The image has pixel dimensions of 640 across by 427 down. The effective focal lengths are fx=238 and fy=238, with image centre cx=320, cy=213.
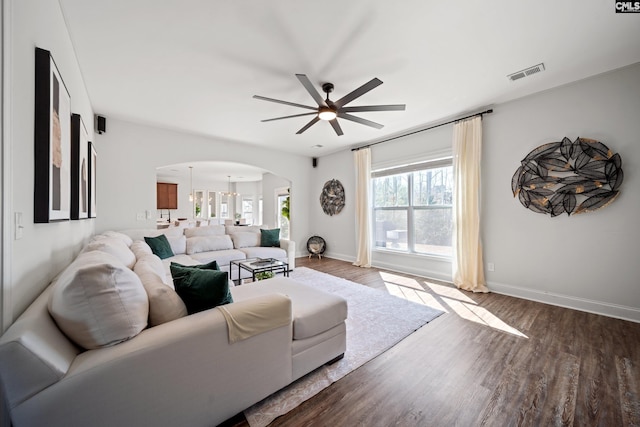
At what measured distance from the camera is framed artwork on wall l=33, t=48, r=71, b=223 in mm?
1284

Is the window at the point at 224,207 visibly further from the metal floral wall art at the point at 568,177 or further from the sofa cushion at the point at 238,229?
the metal floral wall art at the point at 568,177

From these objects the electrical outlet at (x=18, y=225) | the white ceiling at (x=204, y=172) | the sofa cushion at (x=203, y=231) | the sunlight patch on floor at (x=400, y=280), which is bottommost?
the sunlight patch on floor at (x=400, y=280)

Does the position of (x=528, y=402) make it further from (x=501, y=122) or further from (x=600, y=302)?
(x=501, y=122)

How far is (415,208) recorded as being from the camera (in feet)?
15.2

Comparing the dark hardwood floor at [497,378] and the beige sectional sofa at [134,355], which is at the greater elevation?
the beige sectional sofa at [134,355]

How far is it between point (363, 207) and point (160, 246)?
3838mm

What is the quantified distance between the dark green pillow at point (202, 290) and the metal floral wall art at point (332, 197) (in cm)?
457

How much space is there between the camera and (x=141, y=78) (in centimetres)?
280

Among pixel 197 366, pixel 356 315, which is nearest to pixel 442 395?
pixel 356 315

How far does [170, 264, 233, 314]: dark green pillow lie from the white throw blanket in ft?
0.23

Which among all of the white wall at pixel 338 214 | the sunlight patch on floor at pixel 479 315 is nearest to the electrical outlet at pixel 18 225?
the sunlight patch on floor at pixel 479 315

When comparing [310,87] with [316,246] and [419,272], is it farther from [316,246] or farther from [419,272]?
[316,246]

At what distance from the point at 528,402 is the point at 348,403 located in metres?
1.17

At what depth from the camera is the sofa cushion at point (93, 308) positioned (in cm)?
103
